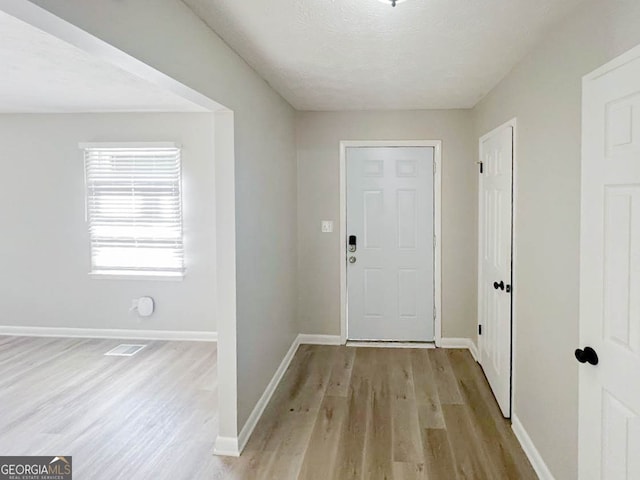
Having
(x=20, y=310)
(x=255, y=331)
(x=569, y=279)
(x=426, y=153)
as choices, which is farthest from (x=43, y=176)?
(x=569, y=279)

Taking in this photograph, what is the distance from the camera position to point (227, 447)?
8.63 feet

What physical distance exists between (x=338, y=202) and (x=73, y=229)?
2838mm

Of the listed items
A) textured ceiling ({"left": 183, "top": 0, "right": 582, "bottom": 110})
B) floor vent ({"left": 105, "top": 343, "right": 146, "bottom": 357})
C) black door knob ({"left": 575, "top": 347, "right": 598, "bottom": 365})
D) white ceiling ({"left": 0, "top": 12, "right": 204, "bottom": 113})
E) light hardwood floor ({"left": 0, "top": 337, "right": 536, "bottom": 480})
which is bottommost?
light hardwood floor ({"left": 0, "top": 337, "right": 536, "bottom": 480})

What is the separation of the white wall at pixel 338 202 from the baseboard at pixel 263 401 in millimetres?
619

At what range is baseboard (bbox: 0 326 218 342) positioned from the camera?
473 centimetres

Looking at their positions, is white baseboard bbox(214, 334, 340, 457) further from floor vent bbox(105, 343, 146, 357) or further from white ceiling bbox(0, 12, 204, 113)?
white ceiling bbox(0, 12, 204, 113)

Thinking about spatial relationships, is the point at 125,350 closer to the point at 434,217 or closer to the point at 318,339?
the point at 318,339

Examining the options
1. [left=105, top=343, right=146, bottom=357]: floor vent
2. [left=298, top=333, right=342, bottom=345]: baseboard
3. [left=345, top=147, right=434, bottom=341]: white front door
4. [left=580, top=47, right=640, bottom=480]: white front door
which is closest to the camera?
[left=580, top=47, right=640, bottom=480]: white front door

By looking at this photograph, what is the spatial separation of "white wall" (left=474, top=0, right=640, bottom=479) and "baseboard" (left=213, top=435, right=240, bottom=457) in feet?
5.63

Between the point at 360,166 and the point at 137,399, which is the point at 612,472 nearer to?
the point at 137,399

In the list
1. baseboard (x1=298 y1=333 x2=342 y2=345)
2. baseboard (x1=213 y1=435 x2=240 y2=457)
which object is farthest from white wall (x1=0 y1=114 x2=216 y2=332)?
baseboard (x1=213 y1=435 x2=240 y2=457)

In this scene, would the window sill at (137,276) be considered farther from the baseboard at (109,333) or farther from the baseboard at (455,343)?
the baseboard at (455,343)

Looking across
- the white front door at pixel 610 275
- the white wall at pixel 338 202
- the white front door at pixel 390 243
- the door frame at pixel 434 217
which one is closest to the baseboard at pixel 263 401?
the white wall at pixel 338 202

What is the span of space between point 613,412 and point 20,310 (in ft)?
17.9
